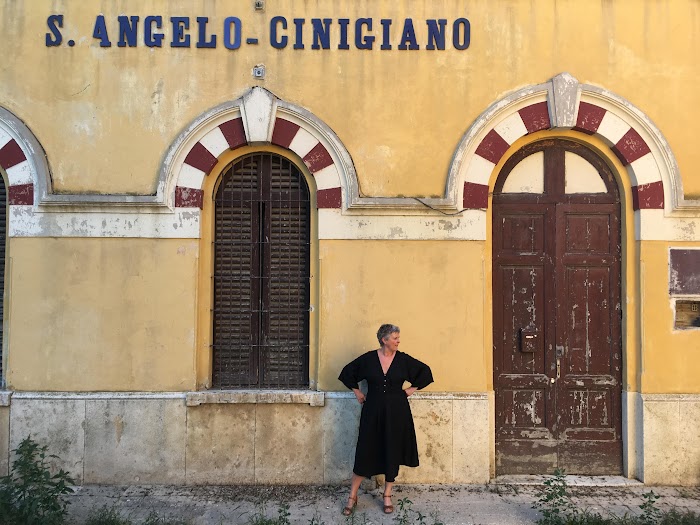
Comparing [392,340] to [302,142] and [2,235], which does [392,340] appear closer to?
[302,142]

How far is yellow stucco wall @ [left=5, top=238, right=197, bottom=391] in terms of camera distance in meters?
5.78

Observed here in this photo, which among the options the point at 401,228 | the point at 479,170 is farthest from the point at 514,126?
the point at 401,228

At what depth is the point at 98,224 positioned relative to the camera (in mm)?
5816

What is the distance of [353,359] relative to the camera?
18.9 ft

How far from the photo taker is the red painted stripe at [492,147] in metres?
5.91

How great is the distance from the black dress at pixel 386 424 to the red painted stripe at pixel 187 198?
233 centimetres

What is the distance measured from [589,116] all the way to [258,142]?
334cm

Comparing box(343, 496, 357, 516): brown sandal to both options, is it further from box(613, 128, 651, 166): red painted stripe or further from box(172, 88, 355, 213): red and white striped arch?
box(613, 128, 651, 166): red painted stripe

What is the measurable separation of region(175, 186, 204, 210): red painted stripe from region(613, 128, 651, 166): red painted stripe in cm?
425

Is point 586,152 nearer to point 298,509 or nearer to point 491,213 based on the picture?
point 491,213

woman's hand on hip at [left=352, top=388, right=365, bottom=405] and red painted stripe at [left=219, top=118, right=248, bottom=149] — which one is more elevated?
red painted stripe at [left=219, top=118, right=248, bottom=149]

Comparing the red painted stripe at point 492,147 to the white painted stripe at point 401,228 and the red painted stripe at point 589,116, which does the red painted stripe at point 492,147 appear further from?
the red painted stripe at point 589,116

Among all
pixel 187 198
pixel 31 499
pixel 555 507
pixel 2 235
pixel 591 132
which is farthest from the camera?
pixel 2 235

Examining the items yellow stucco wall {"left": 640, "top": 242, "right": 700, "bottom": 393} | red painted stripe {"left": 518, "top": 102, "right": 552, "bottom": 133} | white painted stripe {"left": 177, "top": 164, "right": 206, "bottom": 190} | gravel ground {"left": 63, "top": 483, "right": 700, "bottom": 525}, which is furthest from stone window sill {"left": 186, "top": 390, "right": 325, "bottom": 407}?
red painted stripe {"left": 518, "top": 102, "right": 552, "bottom": 133}
